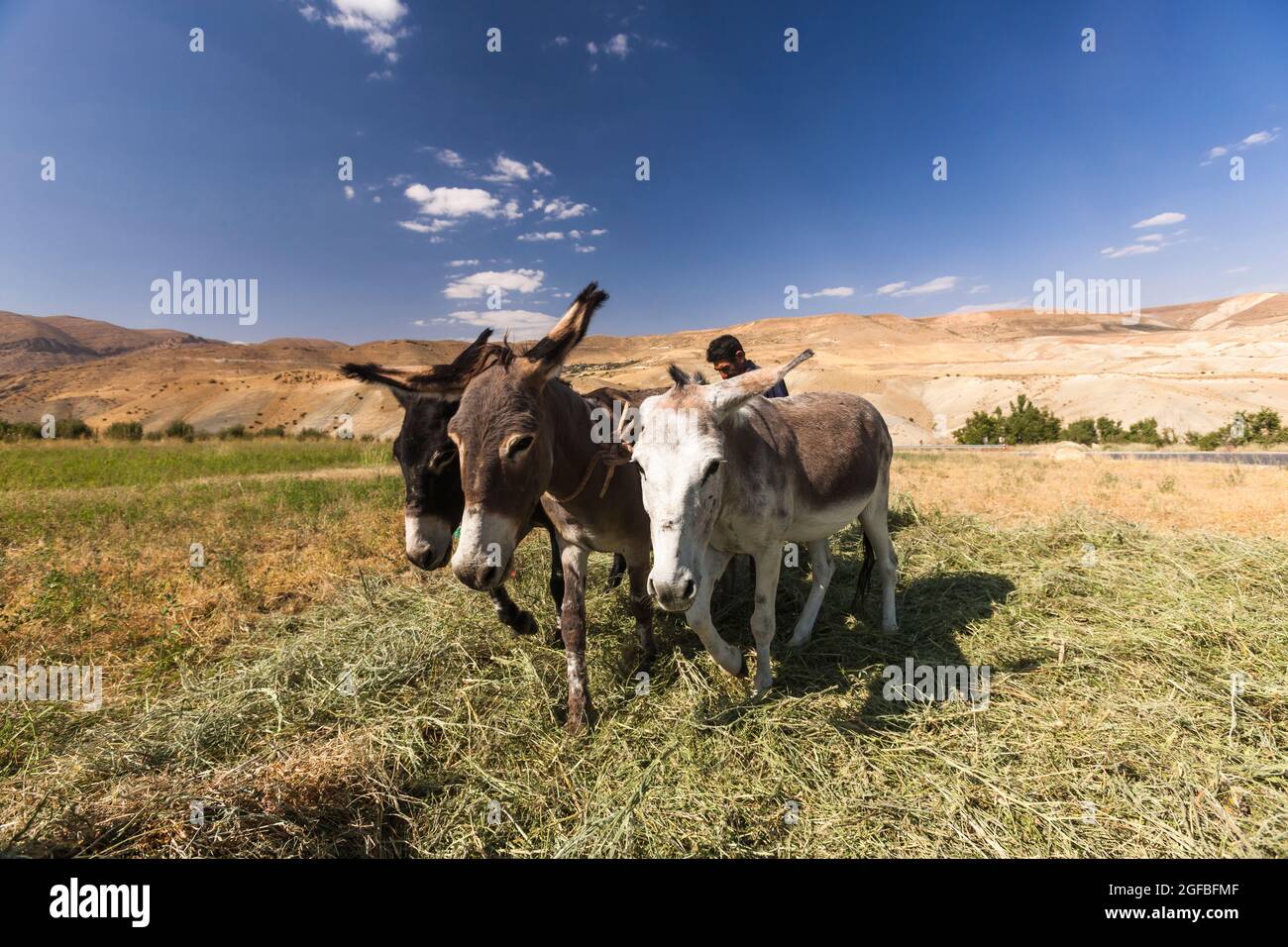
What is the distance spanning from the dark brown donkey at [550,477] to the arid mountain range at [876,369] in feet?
4.99

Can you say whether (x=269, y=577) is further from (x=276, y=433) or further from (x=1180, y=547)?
(x=276, y=433)

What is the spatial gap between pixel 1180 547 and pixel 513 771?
847 centimetres

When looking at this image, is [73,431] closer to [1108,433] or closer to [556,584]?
[556,584]

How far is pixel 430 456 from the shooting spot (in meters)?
4.04

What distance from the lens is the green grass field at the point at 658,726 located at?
9.07 ft

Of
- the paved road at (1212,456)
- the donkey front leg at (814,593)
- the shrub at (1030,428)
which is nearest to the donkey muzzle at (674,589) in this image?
the donkey front leg at (814,593)

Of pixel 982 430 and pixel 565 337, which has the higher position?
pixel 982 430

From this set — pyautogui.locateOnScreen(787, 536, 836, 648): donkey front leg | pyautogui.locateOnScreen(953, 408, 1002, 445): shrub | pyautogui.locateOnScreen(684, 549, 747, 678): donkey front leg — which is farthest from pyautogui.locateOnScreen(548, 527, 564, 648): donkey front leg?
pyautogui.locateOnScreen(953, 408, 1002, 445): shrub

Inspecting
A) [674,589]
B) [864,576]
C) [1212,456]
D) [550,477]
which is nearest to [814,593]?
[864,576]

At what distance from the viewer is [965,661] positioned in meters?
4.52

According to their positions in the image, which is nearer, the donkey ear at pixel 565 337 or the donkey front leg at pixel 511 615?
the donkey ear at pixel 565 337

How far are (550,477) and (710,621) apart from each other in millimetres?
1785

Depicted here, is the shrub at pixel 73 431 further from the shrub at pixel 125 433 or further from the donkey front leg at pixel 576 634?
the donkey front leg at pixel 576 634

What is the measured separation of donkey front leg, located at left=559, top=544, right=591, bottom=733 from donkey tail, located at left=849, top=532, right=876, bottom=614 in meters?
3.51
